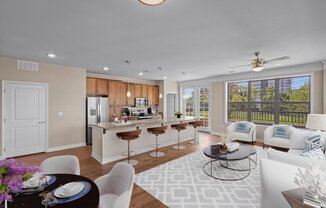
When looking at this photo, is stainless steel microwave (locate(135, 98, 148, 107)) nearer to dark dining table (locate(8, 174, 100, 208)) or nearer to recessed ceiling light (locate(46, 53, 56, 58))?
recessed ceiling light (locate(46, 53, 56, 58))

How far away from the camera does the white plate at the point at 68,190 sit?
130cm

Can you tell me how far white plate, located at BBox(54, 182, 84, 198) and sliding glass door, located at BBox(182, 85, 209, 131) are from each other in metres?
6.32

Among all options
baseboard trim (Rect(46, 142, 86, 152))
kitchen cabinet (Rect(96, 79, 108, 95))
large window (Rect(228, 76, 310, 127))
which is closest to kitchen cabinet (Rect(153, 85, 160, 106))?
kitchen cabinet (Rect(96, 79, 108, 95))

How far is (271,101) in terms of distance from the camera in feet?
19.1

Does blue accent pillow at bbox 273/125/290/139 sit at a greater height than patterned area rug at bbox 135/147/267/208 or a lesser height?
greater

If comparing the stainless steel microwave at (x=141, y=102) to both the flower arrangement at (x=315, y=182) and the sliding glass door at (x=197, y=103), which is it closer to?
the sliding glass door at (x=197, y=103)

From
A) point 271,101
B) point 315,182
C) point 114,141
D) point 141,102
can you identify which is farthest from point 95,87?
point 271,101

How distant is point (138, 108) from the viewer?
23.9ft

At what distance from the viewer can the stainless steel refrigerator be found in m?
5.39

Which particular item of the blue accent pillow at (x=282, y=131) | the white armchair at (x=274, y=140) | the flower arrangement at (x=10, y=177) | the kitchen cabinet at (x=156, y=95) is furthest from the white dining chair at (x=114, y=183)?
the kitchen cabinet at (x=156, y=95)

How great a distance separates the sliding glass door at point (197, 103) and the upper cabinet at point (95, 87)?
3745mm

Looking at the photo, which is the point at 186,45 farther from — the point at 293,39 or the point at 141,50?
the point at 293,39

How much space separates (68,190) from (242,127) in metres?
5.48

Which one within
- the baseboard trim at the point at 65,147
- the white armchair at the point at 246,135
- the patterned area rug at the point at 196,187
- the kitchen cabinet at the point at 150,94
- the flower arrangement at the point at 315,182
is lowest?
the patterned area rug at the point at 196,187
